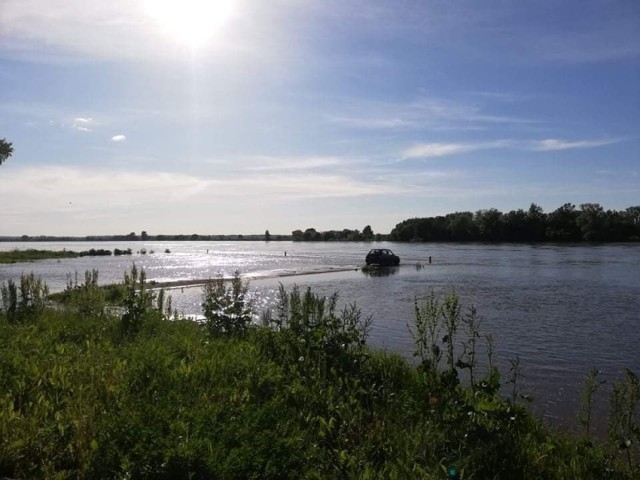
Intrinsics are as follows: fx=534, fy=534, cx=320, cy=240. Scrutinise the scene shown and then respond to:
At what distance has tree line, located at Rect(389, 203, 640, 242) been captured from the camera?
143500 millimetres

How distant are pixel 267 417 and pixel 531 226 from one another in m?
162

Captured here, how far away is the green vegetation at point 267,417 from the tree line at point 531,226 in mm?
152115

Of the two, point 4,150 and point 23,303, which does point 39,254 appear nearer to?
point 4,150

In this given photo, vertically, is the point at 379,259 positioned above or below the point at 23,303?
below

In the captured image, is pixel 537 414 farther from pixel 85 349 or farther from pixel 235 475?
pixel 85 349

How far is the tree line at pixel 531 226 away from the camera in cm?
14350

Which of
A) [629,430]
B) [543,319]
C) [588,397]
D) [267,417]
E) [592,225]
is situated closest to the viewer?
[267,417]

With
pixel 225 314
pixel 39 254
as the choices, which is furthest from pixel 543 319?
pixel 39 254

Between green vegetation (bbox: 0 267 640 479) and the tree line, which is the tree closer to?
green vegetation (bbox: 0 267 640 479)

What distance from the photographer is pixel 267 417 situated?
5.52m

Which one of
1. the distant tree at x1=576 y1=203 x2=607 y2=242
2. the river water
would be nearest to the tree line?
the distant tree at x1=576 y1=203 x2=607 y2=242

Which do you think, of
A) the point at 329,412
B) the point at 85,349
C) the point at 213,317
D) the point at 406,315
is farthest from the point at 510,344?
the point at 85,349

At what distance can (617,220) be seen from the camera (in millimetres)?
143375

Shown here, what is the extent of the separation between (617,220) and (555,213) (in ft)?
54.5
